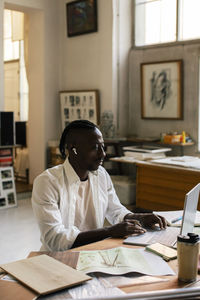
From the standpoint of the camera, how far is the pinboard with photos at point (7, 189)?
6.05 meters

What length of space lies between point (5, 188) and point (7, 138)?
2.41 ft

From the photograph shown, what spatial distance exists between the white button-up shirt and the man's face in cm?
10

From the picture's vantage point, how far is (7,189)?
612 cm

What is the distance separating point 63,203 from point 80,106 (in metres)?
4.45

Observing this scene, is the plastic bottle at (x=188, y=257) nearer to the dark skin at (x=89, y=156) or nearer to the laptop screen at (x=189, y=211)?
the laptop screen at (x=189, y=211)

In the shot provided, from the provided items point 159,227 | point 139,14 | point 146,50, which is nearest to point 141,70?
point 146,50

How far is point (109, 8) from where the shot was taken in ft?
19.8

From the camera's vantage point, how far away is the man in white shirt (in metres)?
2.11

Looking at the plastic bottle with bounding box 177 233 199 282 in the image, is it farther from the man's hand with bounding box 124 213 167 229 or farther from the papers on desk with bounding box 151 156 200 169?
the papers on desk with bounding box 151 156 200 169

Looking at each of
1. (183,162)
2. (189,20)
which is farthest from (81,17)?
(183,162)

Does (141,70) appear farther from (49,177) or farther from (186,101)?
(49,177)

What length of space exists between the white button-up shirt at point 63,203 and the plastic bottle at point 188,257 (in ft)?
2.30

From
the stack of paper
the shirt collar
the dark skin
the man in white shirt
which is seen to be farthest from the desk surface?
the stack of paper

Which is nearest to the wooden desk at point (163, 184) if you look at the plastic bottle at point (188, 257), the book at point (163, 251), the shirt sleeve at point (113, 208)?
the shirt sleeve at point (113, 208)
